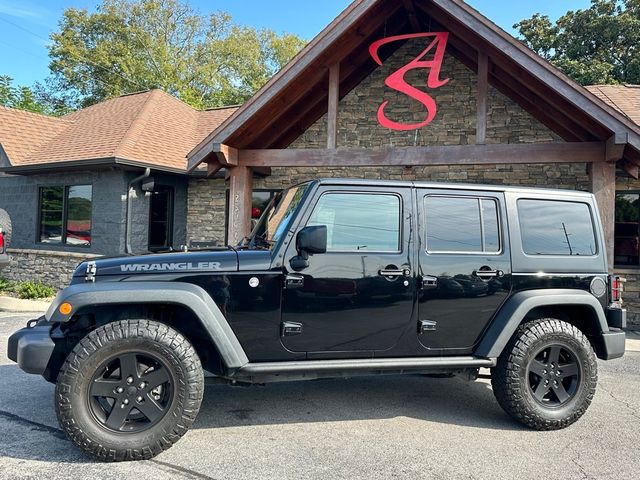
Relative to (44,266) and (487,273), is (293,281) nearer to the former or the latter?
(487,273)

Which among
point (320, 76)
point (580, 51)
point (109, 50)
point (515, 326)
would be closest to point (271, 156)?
point (320, 76)

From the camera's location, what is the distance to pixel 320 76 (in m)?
9.61

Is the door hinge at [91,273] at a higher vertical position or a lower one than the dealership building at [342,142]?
lower

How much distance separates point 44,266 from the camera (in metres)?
12.3

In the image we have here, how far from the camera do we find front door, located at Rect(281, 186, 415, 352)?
383 centimetres

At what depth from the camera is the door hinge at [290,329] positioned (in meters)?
3.79

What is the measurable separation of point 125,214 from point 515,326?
9.61 metres

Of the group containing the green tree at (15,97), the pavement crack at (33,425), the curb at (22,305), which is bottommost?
the pavement crack at (33,425)

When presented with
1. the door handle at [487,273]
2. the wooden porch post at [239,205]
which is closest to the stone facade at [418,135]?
the wooden porch post at [239,205]

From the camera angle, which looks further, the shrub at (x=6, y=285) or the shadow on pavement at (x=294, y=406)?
the shrub at (x=6, y=285)

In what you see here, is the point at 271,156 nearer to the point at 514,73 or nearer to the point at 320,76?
the point at 320,76

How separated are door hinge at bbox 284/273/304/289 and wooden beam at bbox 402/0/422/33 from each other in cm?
759

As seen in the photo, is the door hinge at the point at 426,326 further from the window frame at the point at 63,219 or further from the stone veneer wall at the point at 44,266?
the window frame at the point at 63,219

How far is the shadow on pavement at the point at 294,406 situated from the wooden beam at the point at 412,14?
23.6ft
